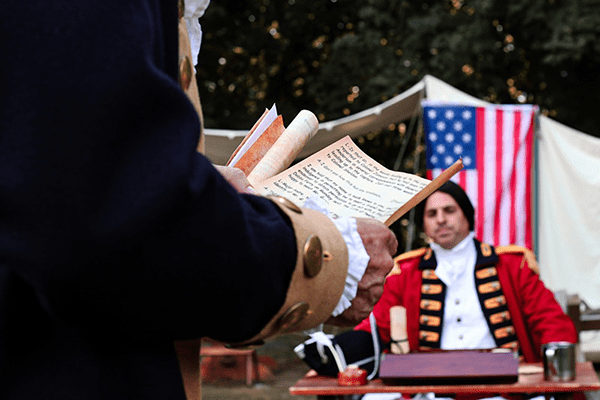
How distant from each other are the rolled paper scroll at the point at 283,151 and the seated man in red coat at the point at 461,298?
8.70ft

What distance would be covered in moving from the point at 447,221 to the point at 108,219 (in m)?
3.95

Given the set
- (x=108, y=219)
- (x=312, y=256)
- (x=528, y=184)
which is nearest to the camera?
(x=108, y=219)

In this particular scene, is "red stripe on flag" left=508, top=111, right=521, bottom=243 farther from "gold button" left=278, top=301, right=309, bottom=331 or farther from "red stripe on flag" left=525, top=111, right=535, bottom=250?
"gold button" left=278, top=301, right=309, bottom=331

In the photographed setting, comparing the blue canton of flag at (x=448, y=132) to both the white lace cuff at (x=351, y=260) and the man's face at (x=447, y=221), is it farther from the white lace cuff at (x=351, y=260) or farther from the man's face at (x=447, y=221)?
the white lace cuff at (x=351, y=260)

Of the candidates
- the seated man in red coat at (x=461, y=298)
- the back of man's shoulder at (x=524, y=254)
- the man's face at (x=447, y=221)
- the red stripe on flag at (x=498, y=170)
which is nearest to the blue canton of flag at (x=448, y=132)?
the red stripe on flag at (x=498, y=170)

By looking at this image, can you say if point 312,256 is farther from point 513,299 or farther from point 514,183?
point 514,183

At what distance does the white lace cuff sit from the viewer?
0.97 metres

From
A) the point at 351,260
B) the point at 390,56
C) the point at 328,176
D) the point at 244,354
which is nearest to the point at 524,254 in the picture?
the point at 328,176

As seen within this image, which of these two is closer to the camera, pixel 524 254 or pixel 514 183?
pixel 524 254

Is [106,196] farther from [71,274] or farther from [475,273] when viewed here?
[475,273]

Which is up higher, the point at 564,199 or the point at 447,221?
the point at 447,221

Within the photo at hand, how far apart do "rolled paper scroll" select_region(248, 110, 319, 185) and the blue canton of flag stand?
512 centimetres

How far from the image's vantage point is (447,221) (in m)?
4.51

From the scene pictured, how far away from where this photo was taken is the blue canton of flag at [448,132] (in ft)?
20.5
